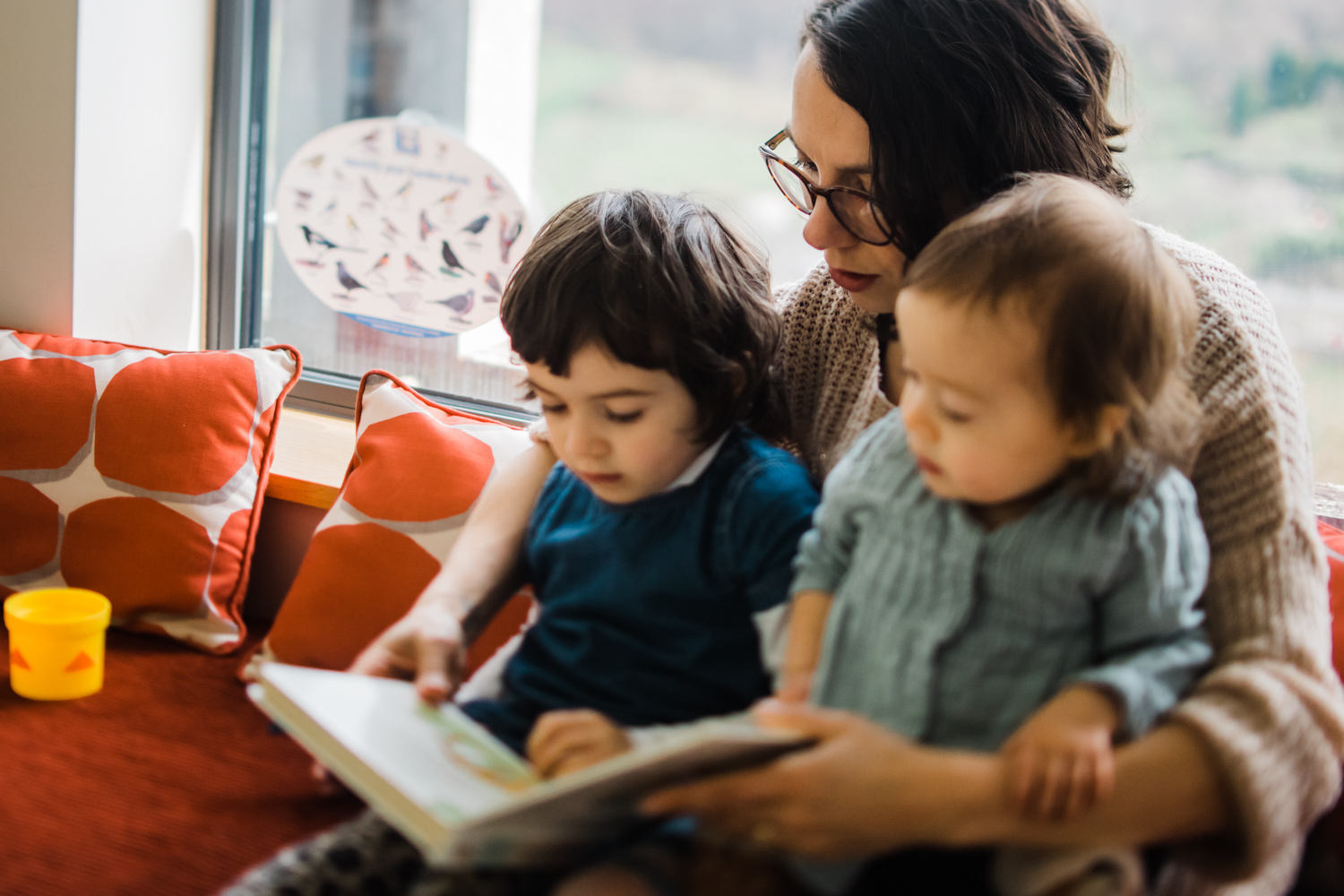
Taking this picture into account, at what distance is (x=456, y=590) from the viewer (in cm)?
108

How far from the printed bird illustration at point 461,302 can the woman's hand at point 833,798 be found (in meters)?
1.24

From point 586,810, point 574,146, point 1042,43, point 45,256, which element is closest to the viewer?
point 586,810

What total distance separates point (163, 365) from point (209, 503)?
0.22 metres

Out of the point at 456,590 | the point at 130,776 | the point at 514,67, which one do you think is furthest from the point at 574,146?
the point at 130,776

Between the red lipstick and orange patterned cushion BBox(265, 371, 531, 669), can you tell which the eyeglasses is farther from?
orange patterned cushion BBox(265, 371, 531, 669)

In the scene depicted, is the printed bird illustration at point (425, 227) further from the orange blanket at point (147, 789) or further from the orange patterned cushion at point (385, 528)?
the orange blanket at point (147, 789)

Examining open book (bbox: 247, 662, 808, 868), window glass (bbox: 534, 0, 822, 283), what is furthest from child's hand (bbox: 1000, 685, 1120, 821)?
window glass (bbox: 534, 0, 822, 283)

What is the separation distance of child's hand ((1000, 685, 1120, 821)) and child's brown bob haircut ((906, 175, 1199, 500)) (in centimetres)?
18

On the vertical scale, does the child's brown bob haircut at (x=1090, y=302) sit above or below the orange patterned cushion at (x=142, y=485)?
above

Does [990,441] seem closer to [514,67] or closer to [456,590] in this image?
[456,590]

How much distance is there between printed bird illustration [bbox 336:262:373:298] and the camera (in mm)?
1918

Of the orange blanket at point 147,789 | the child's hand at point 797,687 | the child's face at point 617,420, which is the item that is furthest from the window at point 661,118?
the orange blanket at point 147,789

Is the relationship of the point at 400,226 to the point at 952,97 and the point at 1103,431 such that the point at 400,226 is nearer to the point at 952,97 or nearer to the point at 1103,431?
the point at 952,97

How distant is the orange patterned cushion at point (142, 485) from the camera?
1.41 meters
